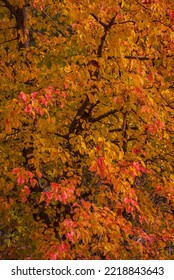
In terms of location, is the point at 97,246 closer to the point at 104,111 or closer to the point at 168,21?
the point at 104,111

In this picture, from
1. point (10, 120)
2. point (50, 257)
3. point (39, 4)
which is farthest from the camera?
point (39, 4)

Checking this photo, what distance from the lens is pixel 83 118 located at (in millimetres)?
7008

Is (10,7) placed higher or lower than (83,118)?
higher

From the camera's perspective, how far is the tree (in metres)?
5.60

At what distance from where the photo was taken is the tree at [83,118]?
560 cm

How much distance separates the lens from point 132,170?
5.69 meters

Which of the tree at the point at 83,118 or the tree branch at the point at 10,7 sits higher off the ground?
the tree branch at the point at 10,7

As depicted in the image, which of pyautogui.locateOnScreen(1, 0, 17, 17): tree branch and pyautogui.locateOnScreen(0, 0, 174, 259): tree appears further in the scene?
pyautogui.locateOnScreen(1, 0, 17, 17): tree branch

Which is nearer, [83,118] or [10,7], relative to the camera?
[83,118]

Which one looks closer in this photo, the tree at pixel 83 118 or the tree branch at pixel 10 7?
the tree at pixel 83 118

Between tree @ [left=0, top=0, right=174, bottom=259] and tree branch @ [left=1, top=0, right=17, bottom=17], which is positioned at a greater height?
tree branch @ [left=1, top=0, right=17, bottom=17]

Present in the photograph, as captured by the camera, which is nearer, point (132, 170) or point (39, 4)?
point (132, 170)
